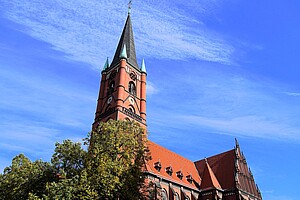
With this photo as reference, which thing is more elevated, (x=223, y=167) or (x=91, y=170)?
(x=223, y=167)

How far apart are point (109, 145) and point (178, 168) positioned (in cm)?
1913

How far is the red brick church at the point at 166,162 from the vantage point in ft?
119

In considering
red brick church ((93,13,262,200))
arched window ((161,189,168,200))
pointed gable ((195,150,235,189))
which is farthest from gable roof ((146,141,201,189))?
pointed gable ((195,150,235,189))

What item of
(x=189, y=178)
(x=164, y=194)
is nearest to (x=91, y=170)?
(x=164, y=194)

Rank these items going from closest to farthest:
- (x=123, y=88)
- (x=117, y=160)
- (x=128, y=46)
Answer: (x=117, y=160), (x=123, y=88), (x=128, y=46)

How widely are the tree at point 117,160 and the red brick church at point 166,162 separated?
1011cm

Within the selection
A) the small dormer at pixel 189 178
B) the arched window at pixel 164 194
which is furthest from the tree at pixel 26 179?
the small dormer at pixel 189 178

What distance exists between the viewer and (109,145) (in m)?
23.4

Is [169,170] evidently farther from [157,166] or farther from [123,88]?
[123,88]

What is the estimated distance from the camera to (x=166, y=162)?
39094 mm

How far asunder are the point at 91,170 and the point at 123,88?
18551 mm

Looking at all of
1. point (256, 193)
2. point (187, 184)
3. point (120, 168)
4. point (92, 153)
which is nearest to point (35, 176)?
point (92, 153)

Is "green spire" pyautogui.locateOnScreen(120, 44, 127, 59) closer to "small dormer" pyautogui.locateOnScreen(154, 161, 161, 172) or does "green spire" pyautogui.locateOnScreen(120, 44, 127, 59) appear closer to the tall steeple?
the tall steeple

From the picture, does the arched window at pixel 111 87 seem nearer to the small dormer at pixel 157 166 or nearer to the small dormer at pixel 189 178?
the small dormer at pixel 157 166
